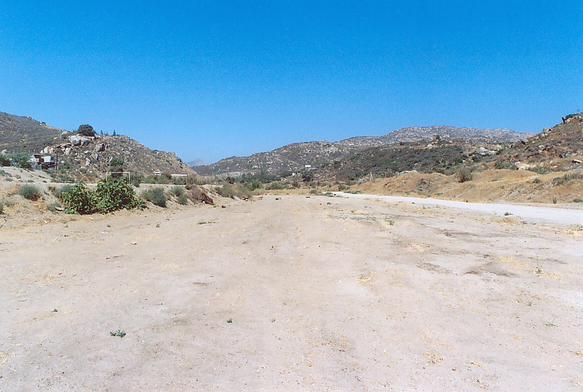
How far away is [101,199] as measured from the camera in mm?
18609

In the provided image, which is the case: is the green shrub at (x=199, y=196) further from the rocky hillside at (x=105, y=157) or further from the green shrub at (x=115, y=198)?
the rocky hillside at (x=105, y=157)

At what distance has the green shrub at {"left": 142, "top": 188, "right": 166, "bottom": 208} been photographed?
71.4ft

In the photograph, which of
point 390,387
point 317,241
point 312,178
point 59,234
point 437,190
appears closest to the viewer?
point 390,387

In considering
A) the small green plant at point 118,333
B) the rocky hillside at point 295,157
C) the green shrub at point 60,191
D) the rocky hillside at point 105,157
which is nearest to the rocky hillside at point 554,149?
the rocky hillside at point 105,157

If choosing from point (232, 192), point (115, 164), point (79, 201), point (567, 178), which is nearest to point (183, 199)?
point (79, 201)

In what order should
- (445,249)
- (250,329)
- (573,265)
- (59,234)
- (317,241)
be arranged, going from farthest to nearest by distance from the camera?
(59,234)
(317,241)
(445,249)
(573,265)
(250,329)

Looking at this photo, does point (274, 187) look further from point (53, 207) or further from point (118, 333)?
point (118, 333)


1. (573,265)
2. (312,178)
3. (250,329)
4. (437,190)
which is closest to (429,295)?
(250,329)

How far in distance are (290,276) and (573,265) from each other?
5.65 m

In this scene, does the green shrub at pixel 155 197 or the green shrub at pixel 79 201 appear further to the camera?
the green shrub at pixel 155 197

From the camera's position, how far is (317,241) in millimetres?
12680

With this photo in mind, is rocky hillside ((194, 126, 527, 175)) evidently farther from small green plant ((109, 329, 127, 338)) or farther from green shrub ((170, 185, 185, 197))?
small green plant ((109, 329, 127, 338))

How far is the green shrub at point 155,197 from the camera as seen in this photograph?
856 inches

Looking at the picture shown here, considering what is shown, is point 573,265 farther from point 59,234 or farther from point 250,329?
point 59,234
